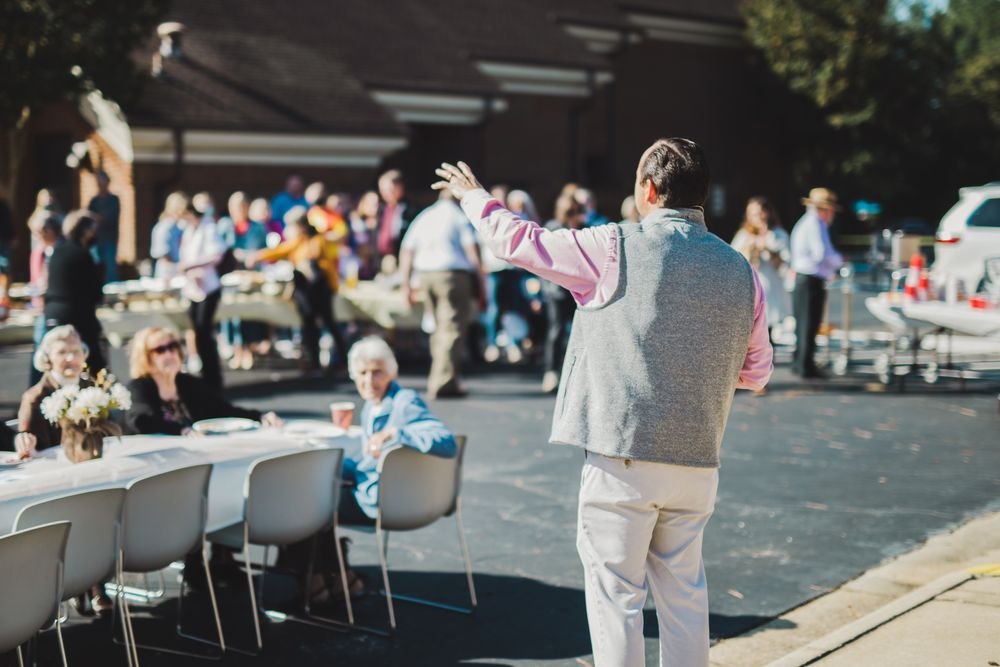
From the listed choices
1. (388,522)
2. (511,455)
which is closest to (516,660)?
(388,522)

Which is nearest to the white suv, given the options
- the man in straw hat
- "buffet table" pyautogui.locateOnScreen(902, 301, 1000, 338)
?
the man in straw hat

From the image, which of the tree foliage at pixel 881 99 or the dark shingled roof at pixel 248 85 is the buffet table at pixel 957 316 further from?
the tree foliage at pixel 881 99

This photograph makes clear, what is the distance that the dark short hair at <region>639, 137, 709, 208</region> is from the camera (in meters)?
4.26

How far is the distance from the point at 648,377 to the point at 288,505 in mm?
2416

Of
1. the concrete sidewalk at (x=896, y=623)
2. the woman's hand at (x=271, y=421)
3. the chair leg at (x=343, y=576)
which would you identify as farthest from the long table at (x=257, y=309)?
the concrete sidewalk at (x=896, y=623)

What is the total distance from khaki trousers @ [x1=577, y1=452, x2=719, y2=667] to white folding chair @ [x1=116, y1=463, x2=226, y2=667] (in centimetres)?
201

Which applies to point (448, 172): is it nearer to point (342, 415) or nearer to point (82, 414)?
point (82, 414)

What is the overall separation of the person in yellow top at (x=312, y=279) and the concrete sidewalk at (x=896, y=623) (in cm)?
853

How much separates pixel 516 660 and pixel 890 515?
3.56m

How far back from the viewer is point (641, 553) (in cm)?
427

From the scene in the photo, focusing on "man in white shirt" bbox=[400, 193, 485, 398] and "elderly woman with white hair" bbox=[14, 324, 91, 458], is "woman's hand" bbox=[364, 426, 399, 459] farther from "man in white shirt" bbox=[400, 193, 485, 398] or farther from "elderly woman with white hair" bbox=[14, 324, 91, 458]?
"man in white shirt" bbox=[400, 193, 485, 398]

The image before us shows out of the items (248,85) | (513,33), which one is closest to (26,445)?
(248,85)

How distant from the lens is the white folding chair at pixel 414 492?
20.5ft

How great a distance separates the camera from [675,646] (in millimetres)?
4344
